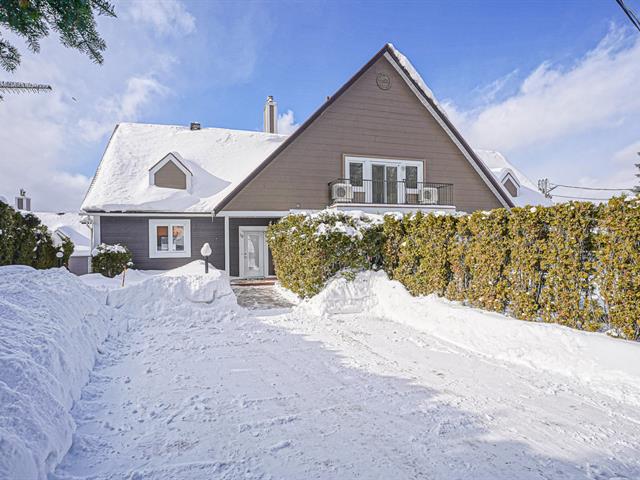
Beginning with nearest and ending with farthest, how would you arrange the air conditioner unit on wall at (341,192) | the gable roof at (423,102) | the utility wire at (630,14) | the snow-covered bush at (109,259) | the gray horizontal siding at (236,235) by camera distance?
the utility wire at (630,14) < the snow-covered bush at (109,259) < the gable roof at (423,102) < the air conditioner unit on wall at (341,192) < the gray horizontal siding at (236,235)

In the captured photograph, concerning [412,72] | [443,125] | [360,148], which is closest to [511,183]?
[443,125]

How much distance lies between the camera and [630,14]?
16.8 ft

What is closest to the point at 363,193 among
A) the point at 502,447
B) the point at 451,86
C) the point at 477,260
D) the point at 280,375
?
the point at 451,86

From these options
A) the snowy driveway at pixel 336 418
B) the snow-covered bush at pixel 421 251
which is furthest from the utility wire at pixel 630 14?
the snowy driveway at pixel 336 418

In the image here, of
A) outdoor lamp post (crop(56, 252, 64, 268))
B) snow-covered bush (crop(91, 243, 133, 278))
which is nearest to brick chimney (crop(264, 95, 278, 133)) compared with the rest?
snow-covered bush (crop(91, 243, 133, 278))

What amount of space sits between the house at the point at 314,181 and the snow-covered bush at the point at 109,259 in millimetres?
612

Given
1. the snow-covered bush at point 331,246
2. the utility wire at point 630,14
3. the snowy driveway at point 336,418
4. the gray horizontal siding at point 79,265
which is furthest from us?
the gray horizontal siding at point 79,265

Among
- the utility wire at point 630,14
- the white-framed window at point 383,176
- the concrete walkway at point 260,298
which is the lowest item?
the concrete walkway at point 260,298

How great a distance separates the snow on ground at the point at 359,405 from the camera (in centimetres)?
262

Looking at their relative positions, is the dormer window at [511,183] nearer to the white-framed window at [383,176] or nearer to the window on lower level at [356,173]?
the white-framed window at [383,176]

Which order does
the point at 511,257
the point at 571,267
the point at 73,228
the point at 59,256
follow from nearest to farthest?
the point at 571,267, the point at 511,257, the point at 59,256, the point at 73,228

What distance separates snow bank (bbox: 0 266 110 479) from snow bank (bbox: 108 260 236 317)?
179 cm

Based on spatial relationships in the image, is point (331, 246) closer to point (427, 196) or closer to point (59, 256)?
point (59, 256)

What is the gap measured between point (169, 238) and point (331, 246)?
898 cm
